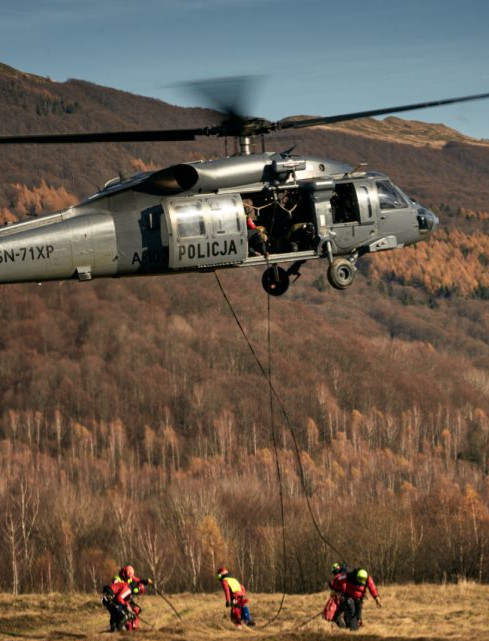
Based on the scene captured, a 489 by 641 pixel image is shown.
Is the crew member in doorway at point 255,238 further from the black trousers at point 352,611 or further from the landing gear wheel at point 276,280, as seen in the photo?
the black trousers at point 352,611

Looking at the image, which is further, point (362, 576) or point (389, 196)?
point (362, 576)

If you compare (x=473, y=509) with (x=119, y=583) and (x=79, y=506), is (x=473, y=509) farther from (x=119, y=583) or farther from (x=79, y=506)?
(x=119, y=583)

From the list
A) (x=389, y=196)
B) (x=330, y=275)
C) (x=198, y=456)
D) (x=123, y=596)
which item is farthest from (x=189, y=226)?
(x=198, y=456)

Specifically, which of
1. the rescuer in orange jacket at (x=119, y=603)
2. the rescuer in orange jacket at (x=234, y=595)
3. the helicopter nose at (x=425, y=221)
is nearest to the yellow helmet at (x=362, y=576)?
the rescuer in orange jacket at (x=234, y=595)

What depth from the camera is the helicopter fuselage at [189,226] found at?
1056 inches

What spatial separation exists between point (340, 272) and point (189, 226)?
4382mm

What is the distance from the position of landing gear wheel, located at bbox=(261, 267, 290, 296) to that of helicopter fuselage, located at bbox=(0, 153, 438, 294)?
80cm

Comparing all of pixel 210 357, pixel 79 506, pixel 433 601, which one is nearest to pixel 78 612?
pixel 433 601

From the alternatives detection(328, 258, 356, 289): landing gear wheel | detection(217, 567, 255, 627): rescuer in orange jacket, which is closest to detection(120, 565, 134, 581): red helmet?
detection(217, 567, 255, 627): rescuer in orange jacket

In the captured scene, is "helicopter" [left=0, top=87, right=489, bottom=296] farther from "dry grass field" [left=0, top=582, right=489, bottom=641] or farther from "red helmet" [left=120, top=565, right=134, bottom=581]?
"dry grass field" [left=0, top=582, right=489, bottom=641]

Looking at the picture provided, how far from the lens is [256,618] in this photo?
5153cm

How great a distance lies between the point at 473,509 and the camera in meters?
126

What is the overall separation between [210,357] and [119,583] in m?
154

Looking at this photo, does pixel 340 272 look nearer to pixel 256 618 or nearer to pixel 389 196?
pixel 389 196
